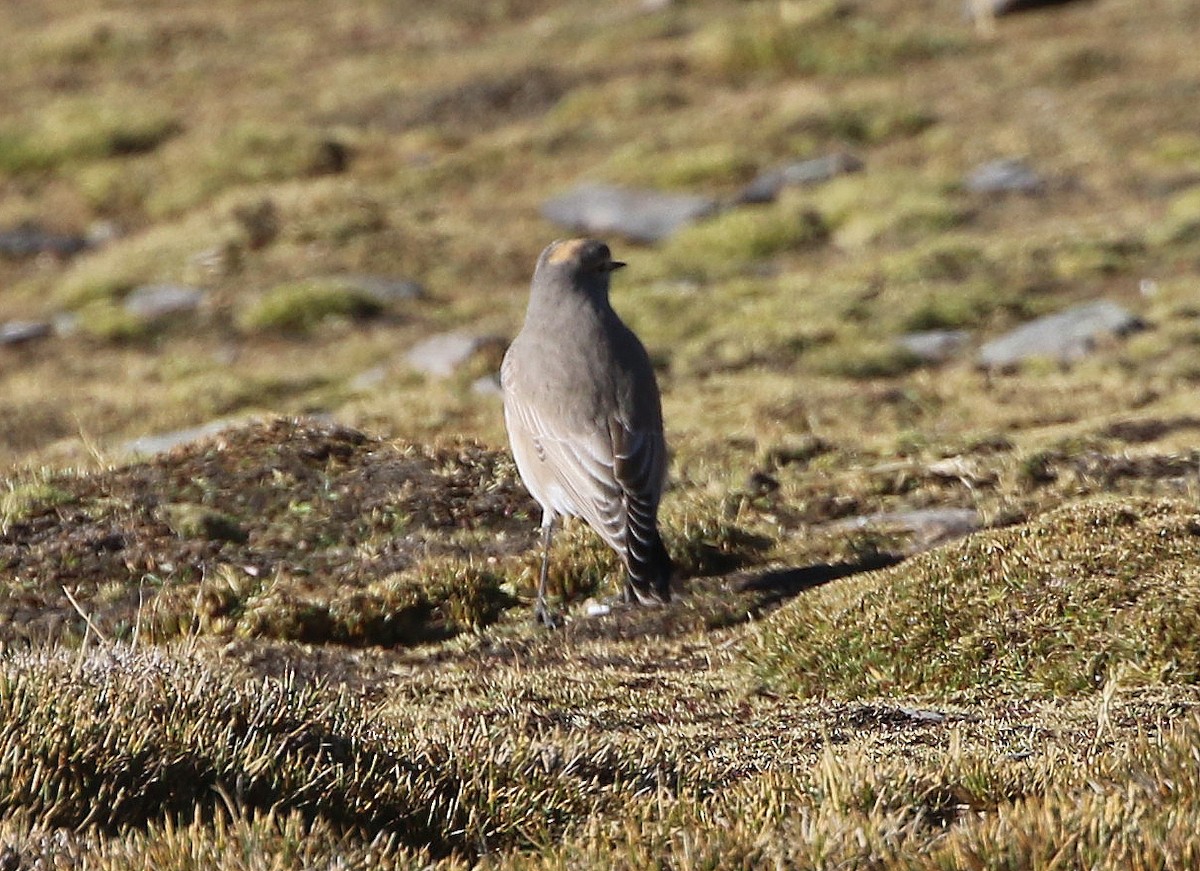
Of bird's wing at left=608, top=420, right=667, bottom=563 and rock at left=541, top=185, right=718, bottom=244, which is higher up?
bird's wing at left=608, top=420, right=667, bottom=563

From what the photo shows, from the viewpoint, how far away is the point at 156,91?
4194 centimetres

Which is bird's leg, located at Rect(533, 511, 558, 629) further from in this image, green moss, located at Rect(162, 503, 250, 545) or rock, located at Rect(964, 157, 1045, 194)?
rock, located at Rect(964, 157, 1045, 194)

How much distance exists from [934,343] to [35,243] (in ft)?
54.9

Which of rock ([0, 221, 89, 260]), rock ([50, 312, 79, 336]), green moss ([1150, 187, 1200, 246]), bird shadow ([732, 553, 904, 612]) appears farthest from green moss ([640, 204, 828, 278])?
bird shadow ([732, 553, 904, 612])

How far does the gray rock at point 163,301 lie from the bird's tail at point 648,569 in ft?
57.0

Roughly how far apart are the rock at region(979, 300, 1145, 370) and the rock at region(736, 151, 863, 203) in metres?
9.28

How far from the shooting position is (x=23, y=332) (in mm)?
24344

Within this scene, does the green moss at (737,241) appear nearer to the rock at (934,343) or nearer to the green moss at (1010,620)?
the rock at (934,343)

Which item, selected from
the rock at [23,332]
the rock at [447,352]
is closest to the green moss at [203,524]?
the rock at [447,352]

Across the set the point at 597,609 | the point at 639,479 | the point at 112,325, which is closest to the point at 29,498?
the point at 597,609

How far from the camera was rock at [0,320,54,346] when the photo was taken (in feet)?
79.6

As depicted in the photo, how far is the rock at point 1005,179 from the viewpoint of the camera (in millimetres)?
28656

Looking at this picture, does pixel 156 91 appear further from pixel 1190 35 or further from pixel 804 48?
pixel 1190 35

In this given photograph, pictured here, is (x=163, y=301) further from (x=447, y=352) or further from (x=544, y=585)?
(x=544, y=585)
